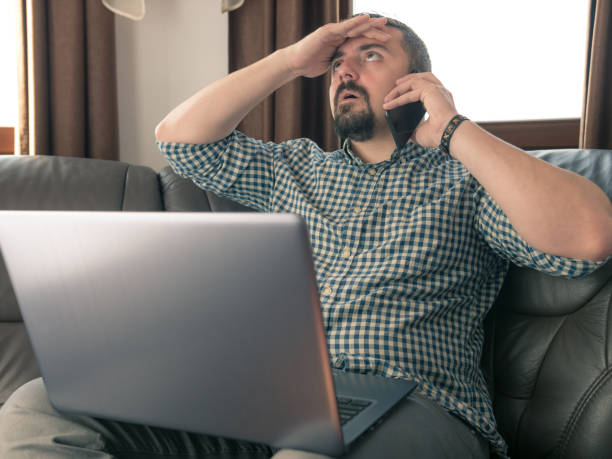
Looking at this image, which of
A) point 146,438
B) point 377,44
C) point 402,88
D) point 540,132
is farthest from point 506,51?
point 146,438

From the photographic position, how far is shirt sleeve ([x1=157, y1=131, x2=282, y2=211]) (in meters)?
1.33

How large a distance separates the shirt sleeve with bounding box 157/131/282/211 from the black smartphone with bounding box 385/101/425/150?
1.11ft

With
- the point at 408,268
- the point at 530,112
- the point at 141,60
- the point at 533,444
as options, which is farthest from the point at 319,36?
the point at 141,60

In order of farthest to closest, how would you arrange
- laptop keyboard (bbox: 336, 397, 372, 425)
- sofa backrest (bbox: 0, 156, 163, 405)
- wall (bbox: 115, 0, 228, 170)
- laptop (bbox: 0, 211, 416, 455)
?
wall (bbox: 115, 0, 228, 170)
sofa backrest (bbox: 0, 156, 163, 405)
laptop keyboard (bbox: 336, 397, 372, 425)
laptop (bbox: 0, 211, 416, 455)

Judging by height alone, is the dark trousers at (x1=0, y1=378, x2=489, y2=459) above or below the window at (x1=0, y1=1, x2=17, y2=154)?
below

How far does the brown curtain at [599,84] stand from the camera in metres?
1.58

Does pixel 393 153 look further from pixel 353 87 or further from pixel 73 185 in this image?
pixel 73 185

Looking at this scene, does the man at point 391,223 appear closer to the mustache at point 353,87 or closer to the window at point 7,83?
the mustache at point 353,87

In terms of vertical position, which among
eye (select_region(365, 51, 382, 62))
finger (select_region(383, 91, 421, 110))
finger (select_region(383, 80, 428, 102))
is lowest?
finger (select_region(383, 91, 421, 110))

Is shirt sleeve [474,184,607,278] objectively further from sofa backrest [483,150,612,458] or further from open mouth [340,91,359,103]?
open mouth [340,91,359,103]

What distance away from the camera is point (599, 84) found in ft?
5.25

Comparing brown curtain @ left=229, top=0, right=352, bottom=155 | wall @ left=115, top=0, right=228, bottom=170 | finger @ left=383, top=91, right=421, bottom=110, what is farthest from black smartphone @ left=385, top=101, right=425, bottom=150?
wall @ left=115, top=0, right=228, bottom=170

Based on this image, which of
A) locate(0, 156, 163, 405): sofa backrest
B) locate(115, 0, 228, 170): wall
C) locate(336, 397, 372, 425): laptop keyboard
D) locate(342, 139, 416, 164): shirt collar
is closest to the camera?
locate(336, 397, 372, 425): laptop keyboard

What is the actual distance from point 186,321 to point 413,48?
97 centimetres
